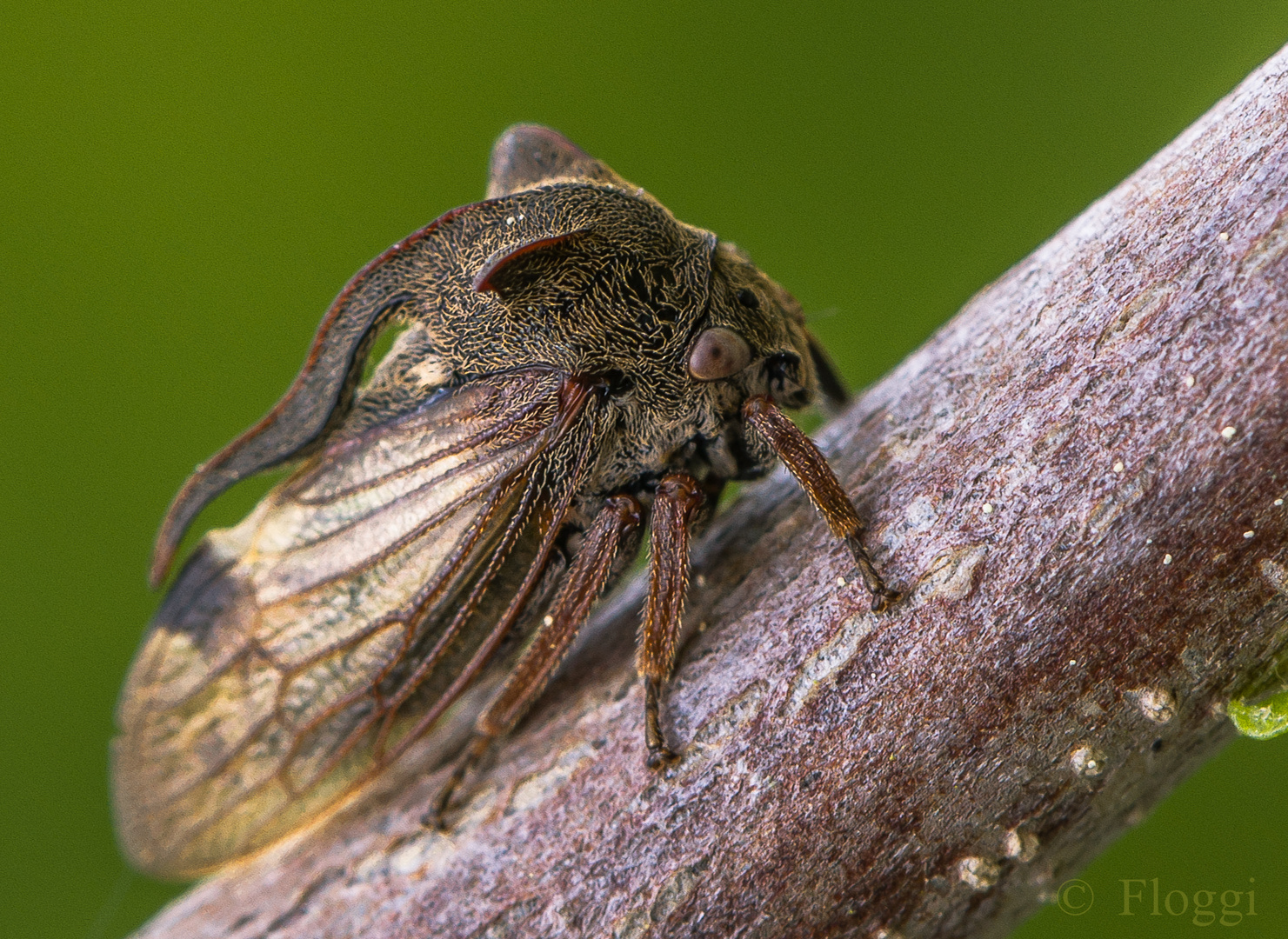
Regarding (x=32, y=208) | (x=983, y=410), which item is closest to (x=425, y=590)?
(x=983, y=410)

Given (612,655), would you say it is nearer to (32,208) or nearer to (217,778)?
(217,778)

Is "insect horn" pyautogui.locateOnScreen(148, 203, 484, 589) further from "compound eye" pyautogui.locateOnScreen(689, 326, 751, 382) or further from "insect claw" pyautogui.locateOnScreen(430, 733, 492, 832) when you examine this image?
"insect claw" pyautogui.locateOnScreen(430, 733, 492, 832)

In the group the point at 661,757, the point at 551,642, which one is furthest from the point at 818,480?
the point at 551,642

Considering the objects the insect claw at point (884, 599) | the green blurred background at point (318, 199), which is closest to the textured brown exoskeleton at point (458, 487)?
the insect claw at point (884, 599)

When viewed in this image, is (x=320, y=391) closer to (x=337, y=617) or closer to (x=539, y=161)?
(x=337, y=617)

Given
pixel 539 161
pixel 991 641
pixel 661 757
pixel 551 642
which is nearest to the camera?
pixel 991 641

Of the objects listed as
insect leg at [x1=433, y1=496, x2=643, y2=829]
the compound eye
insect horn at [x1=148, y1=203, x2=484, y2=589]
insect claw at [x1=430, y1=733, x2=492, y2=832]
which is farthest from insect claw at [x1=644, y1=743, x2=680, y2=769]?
insect horn at [x1=148, y1=203, x2=484, y2=589]

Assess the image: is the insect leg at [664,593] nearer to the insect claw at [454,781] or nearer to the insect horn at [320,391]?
→ the insect claw at [454,781]
